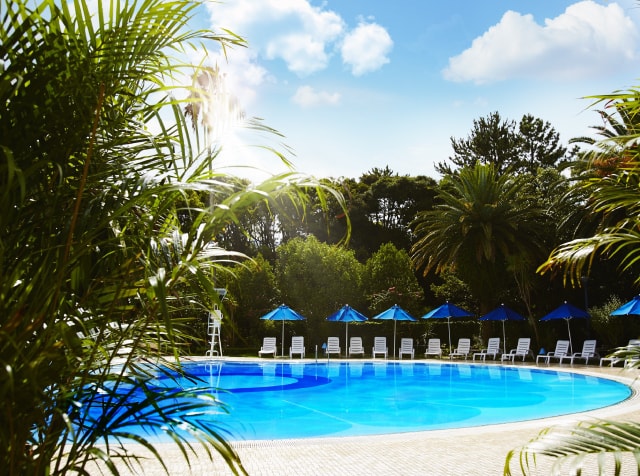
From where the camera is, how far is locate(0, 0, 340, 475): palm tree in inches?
87.1

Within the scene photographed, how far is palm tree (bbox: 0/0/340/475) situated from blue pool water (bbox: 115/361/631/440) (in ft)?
20.8

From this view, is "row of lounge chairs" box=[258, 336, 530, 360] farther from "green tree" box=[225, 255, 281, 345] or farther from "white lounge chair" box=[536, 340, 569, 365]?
"green tree" box=[225, 255, 281, 345]

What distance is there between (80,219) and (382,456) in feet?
17.7

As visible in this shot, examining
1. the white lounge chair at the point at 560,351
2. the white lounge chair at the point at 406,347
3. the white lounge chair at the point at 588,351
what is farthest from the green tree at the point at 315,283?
the white lounge chair at the point at 588,351

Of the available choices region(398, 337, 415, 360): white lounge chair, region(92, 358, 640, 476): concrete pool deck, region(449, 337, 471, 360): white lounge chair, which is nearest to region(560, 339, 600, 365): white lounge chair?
region(449, 337, 471, 360): white lounge chair

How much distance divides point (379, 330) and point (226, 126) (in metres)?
24.3

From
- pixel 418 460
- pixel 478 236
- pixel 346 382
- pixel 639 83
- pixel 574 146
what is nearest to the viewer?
pixel 639 83

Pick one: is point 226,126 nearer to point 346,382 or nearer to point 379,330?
point 346,382

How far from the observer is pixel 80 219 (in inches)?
97.0

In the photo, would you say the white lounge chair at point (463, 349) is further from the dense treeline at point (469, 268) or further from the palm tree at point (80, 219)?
the palm tree at point (80, 219)

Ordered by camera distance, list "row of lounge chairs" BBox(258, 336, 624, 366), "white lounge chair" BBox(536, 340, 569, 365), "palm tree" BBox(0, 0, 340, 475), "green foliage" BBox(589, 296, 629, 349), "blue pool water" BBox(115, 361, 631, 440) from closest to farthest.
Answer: "palm tree" BBox(0, 0, 340, 475)
"blue pool water" BBox(115, 361, 631, 440)
"white lounge chair" BBox(536, 340, 569, 365)
"green foliage" BBox(589, 296, 629, 349)
"row of lounge chairs" BBox(258, 336, 624, 366)

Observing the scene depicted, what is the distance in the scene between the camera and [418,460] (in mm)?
6633

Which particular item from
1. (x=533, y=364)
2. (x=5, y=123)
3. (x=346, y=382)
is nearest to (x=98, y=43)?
(x=5, y=123)

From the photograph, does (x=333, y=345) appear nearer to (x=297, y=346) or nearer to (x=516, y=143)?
(x=297, y=346)
